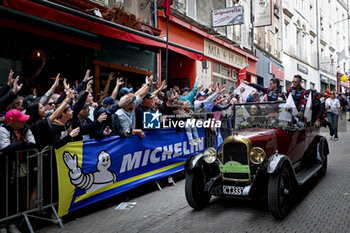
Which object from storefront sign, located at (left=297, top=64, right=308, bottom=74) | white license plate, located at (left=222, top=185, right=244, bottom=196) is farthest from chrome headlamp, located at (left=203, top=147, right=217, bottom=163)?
storefront sign, located at (left=297, top=64, right=308, bottom=74)

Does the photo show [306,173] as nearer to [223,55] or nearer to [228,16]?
[228,16]

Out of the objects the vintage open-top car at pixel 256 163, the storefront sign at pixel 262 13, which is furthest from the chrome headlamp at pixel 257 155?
the storefront sign at pixel 262 13

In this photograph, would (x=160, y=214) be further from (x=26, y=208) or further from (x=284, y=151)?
(x=284, y=151)

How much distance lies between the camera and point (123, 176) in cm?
524

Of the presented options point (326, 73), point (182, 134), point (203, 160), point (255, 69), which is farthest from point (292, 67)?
point (203, 160)

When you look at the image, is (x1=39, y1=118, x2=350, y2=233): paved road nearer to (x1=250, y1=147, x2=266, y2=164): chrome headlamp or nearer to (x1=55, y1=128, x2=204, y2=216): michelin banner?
(x1=55, y1=128, x2=204, y2=216): michelin banner

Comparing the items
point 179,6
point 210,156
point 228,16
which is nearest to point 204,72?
point 228,16

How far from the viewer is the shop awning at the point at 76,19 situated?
225 inches

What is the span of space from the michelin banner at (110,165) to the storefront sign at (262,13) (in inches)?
571

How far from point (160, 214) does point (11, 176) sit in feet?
7.05

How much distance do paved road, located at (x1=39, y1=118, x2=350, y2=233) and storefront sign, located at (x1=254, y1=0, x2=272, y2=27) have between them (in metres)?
15.0

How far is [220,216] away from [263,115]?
82.1 inches

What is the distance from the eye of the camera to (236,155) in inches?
175

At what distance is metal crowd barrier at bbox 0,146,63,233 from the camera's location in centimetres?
377
